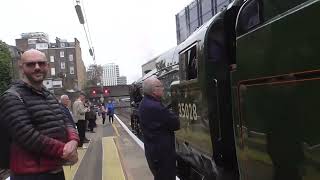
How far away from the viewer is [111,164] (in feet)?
45.2

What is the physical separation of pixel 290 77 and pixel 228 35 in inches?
119

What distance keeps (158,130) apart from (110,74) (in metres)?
112

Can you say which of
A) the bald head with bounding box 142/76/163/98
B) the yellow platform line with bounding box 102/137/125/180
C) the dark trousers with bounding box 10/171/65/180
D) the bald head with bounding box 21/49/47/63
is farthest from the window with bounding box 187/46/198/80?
the dark trousers with bounding box 10/171/65/180

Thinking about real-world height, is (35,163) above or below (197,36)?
below

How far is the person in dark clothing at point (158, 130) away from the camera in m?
6.84

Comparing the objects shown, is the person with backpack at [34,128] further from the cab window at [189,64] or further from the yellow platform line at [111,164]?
the yellow platform line at [111,164]

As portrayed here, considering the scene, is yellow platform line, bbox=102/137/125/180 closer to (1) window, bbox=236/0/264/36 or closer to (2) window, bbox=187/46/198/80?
(2) window, bbox=187/46/198/80

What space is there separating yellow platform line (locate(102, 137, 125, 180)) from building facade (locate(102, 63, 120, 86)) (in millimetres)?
98412

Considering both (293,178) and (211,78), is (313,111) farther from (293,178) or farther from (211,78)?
(211,78)

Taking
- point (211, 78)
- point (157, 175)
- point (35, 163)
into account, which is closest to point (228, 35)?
point (211, 78)

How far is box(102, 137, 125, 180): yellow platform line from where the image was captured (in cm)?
1169

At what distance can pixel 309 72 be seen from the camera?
3.84 meters

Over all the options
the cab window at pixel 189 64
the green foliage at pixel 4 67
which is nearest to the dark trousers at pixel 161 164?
the cab window at pixel 189 64

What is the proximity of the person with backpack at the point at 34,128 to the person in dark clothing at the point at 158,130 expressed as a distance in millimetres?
2543
